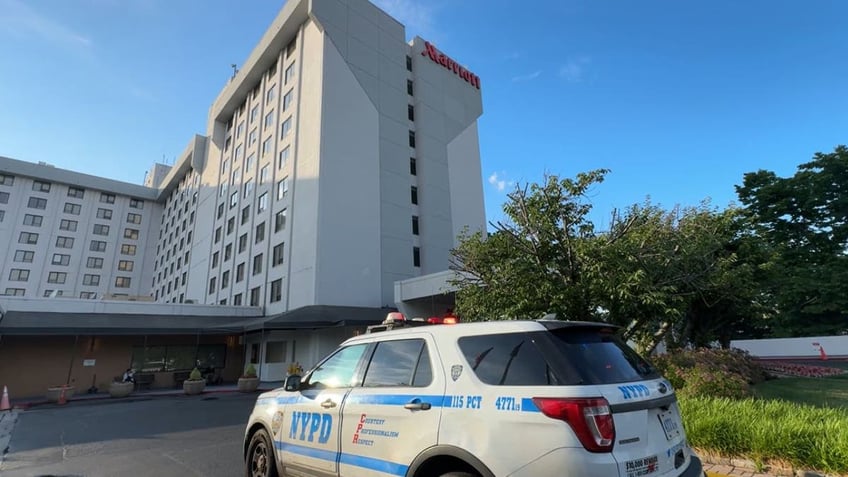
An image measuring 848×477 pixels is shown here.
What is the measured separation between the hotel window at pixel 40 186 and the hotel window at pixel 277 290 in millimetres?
50486

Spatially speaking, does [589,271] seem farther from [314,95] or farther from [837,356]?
[837,356]

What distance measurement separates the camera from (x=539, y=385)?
9.38 ft

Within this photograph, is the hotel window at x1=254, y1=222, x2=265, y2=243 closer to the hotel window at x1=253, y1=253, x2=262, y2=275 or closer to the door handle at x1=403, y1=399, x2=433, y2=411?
the hotel window at x1=253, y1=253, x2=262, y2=275

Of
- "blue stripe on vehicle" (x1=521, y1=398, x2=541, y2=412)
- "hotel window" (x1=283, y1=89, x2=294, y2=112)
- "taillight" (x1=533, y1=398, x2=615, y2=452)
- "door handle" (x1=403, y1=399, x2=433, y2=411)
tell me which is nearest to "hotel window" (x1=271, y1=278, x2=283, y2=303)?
"hotel window" (x1=283, y1=89, x2=294, y2=112)

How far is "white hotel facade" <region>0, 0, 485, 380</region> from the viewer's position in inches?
1097

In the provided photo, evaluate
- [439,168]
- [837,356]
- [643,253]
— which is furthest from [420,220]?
[837,356]

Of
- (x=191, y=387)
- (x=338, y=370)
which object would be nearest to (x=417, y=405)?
(x=338, y=370)

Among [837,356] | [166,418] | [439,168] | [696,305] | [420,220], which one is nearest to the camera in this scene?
[166,418]

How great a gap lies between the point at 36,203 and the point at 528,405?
7559 centimetres

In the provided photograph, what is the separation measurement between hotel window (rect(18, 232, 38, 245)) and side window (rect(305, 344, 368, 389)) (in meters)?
71.0

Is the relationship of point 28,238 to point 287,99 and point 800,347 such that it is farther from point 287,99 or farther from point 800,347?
point 800,347

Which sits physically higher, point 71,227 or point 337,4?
point 337,4

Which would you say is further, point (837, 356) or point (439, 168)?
point (439, 168)

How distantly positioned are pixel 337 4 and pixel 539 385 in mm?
35280
